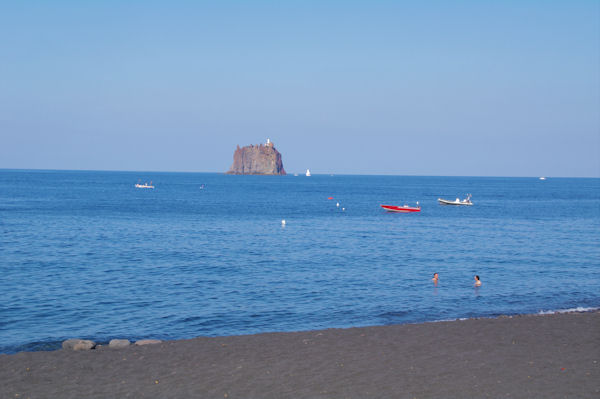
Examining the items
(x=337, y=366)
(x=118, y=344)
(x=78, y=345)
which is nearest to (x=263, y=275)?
(x=118, y=344)

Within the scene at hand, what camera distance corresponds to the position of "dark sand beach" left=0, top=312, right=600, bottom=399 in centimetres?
1289

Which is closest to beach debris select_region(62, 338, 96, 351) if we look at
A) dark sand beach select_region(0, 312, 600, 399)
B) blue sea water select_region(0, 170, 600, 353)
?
dark sand beach select_region(0, 312, 600, 399)

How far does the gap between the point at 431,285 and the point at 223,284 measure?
39.1 feet

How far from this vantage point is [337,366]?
14930 mm

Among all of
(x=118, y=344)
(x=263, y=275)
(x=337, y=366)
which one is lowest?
(x=263, y=275)

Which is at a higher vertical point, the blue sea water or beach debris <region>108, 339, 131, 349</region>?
beach debris <region>108, 339, 131, 349</region>

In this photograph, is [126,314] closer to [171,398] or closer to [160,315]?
[160,315]

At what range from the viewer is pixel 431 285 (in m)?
32.0

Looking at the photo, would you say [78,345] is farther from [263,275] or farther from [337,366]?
[263,275]

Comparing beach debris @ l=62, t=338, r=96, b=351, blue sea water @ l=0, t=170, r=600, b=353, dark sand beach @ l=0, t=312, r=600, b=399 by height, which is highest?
dark sand beach @ l=0, t=312, r=600, b=399

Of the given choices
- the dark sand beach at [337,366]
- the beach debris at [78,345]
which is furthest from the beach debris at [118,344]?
the beach debris at [78,345]

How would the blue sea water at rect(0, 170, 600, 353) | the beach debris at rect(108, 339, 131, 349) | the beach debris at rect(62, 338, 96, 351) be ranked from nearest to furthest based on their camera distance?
the beach debris at rect(62, 338, 96, 351), the beach debris at rect(108, 339, 131, 349), the blue sea water at rect(0, 170, 600, 353)

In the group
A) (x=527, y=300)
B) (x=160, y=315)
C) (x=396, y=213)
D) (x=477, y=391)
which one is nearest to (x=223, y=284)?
(x=160, y=315)

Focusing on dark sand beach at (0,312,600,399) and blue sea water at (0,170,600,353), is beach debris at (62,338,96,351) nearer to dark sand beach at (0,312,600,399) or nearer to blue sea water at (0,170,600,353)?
dark sand beach at (0,312,600,399)
